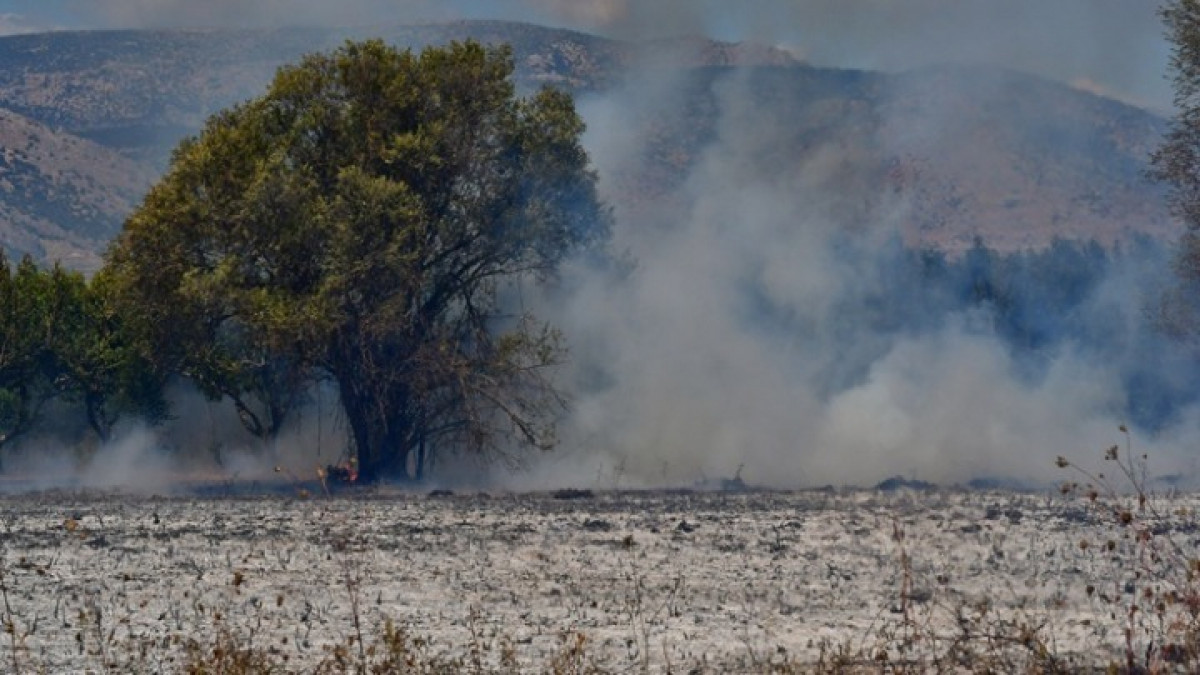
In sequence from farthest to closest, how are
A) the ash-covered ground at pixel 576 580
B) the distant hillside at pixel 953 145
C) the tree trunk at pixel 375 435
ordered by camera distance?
the distant hillside at pixel 953 145 → the tree trunk at pixel 375 435 → the ash-covered ground at pixel 576 580

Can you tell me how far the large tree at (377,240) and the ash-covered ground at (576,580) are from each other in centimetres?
996

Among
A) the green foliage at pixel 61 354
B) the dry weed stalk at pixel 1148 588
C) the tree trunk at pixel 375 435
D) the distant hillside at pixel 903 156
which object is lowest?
the dry weed stalk at pixel 1148 588

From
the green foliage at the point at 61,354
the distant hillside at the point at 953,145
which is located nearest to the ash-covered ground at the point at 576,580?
the green foliage at the point at 61,354

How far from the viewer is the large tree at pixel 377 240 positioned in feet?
103

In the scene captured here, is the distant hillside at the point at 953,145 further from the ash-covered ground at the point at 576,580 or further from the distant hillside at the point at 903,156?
the ash-covered ground at the point at 576,580

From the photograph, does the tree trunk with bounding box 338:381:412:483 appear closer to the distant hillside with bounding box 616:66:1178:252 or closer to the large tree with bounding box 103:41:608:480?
the large tree with bounding box 103:41:608:480

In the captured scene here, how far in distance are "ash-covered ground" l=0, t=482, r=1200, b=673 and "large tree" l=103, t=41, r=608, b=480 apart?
9.96 m

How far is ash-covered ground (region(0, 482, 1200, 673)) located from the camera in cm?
1145

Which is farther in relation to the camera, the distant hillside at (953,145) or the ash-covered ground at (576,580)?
the distant hillside at (953,145)

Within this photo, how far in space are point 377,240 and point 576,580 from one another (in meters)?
18.1

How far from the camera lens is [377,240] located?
1250 inches

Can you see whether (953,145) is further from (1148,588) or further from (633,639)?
(1148,588)

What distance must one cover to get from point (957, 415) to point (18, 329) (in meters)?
26.2

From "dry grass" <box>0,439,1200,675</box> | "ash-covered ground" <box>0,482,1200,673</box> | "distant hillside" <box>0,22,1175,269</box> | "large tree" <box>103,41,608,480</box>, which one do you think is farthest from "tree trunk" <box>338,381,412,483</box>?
"distant hillside" <box>0,22,1175,269</box>
